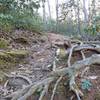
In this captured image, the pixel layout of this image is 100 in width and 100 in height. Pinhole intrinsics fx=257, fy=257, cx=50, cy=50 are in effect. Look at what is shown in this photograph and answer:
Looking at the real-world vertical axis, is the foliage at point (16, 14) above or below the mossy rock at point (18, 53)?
above

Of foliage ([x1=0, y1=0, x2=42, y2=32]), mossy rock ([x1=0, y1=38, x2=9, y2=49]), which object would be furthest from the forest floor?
foliage ([x1=0, y1=0, x2=42, y2=32])

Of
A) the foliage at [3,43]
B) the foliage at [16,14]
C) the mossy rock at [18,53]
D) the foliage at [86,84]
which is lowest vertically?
the foliage at [86,84]

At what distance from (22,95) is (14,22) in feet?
17.1

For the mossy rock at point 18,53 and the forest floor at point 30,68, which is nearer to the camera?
the forest floor at point 30,68

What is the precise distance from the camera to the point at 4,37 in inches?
274

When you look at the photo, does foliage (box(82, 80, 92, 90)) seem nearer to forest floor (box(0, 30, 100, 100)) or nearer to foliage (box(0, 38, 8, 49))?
forest floor (box(0, 30, 100, 100))

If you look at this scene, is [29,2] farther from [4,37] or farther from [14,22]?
[4,37]

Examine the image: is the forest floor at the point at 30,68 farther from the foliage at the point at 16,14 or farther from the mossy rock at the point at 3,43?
the foliage at the point at 16,14

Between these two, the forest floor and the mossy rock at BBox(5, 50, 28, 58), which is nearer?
the forest floor

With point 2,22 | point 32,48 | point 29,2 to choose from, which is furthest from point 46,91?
point 29,2

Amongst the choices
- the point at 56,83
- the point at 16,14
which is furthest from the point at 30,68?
the point at 16,14

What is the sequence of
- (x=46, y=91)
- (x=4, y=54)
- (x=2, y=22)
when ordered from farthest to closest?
(x=2, y=22)
(x=4, y=54)
(x=46, y=91)

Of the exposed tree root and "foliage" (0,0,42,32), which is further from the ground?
"foliage" (0,0,42,32)

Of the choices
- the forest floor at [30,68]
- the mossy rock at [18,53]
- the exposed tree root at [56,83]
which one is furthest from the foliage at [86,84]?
the mossy rock at [18,53]
